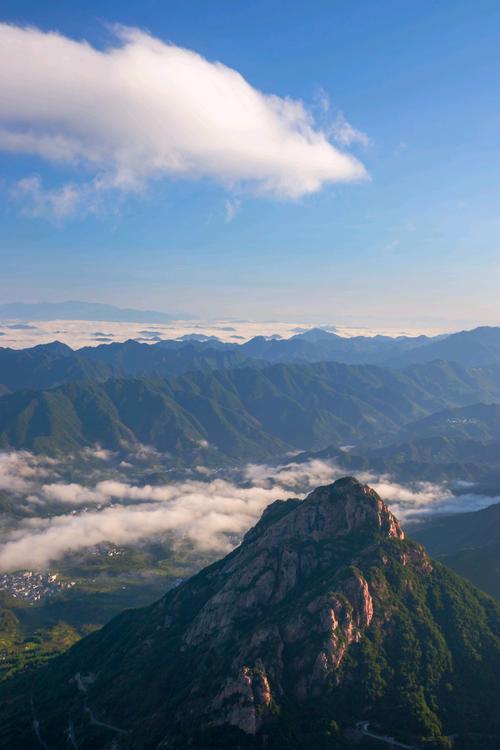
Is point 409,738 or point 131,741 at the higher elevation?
point 409,738

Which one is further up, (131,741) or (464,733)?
(464,733)

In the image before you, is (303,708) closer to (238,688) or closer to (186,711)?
(238,688)

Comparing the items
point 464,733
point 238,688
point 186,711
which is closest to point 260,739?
point 238,688

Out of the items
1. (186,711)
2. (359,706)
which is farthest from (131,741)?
(359,706)

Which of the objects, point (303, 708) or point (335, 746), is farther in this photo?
point (303, 708)

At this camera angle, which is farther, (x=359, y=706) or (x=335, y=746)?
(x=359, y=706)

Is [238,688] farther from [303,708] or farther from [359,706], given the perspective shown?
[359,706]

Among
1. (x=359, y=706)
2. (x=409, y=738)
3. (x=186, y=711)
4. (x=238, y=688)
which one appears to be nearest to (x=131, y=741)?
(x=186, y=711)
